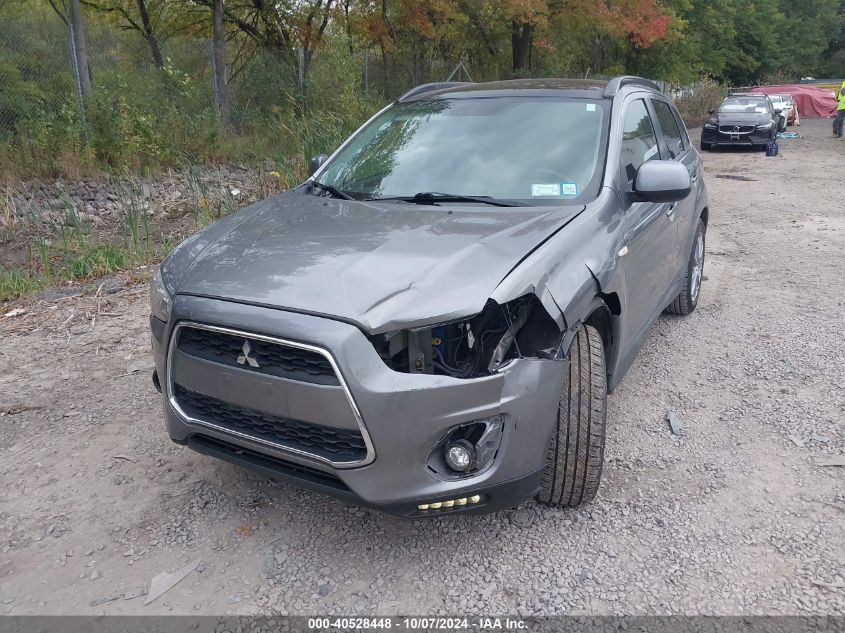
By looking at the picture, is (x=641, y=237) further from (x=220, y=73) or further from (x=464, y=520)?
(x=220, y=73)

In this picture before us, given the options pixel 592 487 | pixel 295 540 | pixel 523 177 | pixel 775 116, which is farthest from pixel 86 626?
pixel 775 116

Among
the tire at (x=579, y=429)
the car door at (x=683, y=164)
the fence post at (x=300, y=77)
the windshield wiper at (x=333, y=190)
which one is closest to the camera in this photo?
the tire at (x=579, y=429)

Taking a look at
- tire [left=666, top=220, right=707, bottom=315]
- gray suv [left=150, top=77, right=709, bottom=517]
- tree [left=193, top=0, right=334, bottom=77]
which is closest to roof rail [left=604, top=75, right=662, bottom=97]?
gray suv [left=150, top=77, right=709, bottom=517]

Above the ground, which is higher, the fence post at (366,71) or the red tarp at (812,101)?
the fence post at (366,71)

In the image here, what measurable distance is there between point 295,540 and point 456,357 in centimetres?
109

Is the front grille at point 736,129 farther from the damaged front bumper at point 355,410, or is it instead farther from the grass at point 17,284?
the damaged front bumper at point 355,410

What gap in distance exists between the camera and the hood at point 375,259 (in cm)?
245

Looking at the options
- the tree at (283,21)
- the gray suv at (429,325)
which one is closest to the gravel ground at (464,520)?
the gray suv at (429,325)

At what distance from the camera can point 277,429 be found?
261 cm

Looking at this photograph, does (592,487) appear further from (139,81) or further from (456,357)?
(139,81)

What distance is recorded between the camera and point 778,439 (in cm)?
370

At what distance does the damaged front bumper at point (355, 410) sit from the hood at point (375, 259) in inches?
4.0

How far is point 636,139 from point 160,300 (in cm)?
277

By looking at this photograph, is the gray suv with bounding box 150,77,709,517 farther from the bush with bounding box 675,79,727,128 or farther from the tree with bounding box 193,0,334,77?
the bush with bounding box 675,79,727,128
